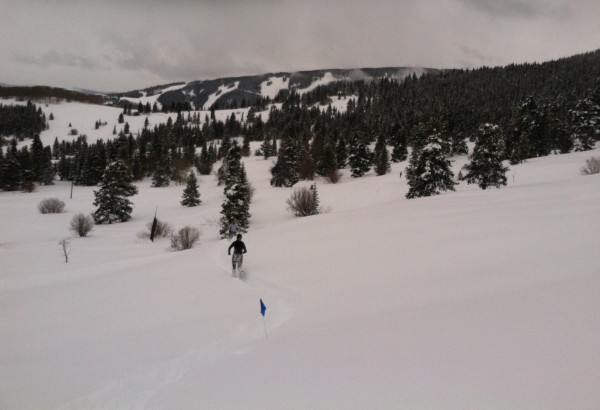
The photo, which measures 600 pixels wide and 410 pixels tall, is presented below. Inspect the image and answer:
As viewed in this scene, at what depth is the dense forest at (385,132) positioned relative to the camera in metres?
56.3

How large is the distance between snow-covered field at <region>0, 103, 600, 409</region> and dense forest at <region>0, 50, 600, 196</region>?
72.6ft

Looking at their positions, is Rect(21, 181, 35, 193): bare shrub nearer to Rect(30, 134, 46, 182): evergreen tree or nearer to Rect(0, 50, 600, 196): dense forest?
Rect(0, 50, 600, 196): dense forest

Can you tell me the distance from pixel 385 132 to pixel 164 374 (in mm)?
97828

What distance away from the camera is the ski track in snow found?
16.2 feet

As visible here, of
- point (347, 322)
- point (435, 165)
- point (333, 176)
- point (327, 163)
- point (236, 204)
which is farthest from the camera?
point (327, 163)

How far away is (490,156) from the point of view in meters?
32.1

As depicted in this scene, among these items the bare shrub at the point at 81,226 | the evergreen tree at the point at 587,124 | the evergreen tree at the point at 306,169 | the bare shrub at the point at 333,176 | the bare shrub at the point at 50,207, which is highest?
the evergreen tree at the point at 587,124

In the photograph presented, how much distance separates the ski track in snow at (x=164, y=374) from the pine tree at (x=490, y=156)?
31569mm

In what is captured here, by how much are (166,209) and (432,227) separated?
50.0 metres

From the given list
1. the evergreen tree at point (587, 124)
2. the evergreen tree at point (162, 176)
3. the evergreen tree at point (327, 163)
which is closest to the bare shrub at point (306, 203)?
the evergreen tree at point (327, 163)

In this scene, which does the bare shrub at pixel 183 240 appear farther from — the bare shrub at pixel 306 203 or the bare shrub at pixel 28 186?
the bare shrub at pixel 28 186

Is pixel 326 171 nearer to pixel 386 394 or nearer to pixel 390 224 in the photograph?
pixel 390 224

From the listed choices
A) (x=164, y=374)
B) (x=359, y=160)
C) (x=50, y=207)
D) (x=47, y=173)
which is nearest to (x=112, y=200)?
(x=50, y=207)

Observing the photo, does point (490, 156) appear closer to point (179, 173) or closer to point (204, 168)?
point (179, 173)
